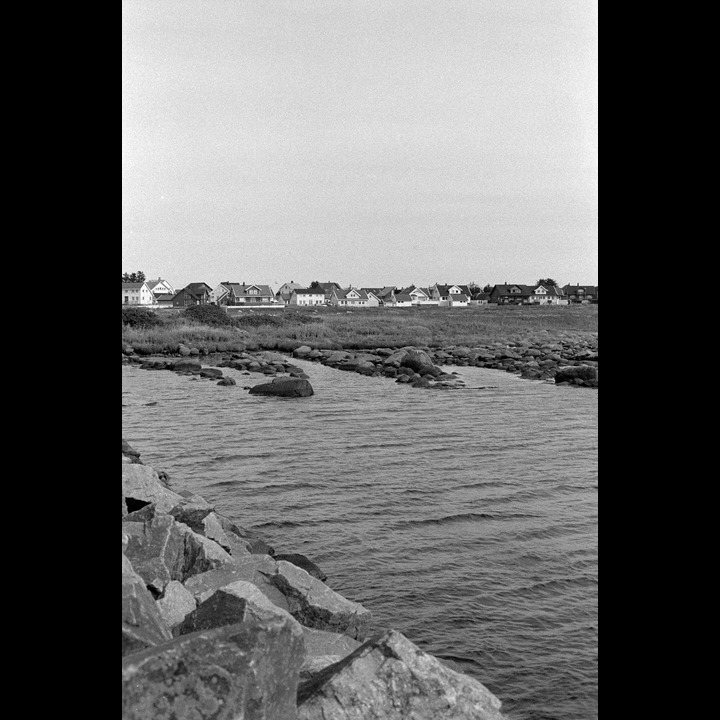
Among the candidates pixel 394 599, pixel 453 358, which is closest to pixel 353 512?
pixel 394 599

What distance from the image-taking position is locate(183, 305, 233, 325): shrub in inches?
1139

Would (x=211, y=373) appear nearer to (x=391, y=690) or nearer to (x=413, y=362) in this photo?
(x=413, y=362)

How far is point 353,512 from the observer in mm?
7438

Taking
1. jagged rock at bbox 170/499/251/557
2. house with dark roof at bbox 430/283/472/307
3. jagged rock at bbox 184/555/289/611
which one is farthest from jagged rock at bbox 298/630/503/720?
house with dark roof at bbox 430/283/472/307

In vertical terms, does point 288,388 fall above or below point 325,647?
above

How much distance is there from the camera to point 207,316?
96.6ft

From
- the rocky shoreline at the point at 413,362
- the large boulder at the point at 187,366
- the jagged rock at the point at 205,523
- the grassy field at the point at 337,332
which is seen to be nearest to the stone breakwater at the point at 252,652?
the jagged rock at the point at 205,523

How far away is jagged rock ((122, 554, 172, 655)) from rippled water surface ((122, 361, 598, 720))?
214 cm

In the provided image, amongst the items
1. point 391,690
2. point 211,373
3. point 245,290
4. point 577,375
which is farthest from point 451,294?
point 391,690

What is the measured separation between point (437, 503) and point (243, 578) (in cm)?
373
